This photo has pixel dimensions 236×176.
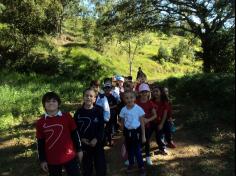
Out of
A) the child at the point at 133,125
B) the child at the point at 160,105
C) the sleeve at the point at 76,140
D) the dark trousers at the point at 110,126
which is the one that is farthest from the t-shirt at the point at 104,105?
the sleeve at the point at 76,140

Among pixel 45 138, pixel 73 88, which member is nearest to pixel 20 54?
pixel 73 88

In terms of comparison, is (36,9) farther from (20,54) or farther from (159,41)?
(159,41)

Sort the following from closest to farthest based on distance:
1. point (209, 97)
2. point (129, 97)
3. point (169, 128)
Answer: point (129, 97)
point (169, 128)
point (209, 97)

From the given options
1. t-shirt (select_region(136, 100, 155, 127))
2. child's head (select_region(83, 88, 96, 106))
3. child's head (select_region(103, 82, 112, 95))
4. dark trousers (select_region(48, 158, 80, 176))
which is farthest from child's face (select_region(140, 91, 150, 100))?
dark trousers (select_region(48, 158, 80, 176))

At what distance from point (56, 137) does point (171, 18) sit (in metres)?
18.1

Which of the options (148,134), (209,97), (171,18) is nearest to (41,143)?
(148,134)

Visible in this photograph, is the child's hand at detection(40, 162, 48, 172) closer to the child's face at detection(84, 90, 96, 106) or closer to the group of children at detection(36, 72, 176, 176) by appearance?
the group of children at detection(36, 72, 176, 176)

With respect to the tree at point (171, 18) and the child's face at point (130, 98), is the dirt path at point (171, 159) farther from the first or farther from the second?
the tree at point (171, 18)

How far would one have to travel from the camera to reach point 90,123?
6039mm

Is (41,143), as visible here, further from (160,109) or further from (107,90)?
(107,90)

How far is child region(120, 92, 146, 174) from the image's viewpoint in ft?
22.9

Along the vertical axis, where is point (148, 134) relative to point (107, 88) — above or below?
below

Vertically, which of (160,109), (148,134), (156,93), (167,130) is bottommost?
(167,130)

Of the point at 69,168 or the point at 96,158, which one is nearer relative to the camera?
the point at 69,168
